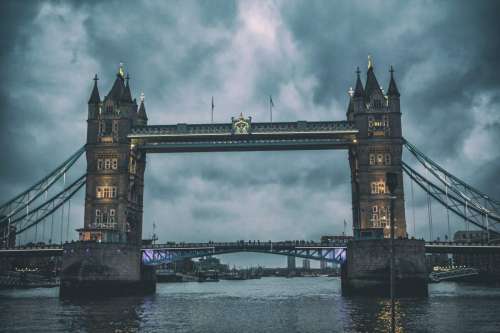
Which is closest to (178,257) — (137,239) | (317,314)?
(137,239)

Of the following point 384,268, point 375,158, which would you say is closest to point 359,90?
point 375,158

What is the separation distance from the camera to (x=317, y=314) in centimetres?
5459

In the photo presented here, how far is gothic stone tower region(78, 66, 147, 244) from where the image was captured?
88.6 meters

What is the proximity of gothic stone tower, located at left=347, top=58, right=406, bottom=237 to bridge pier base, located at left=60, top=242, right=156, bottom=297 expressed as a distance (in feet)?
121

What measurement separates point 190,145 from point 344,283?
114 ft

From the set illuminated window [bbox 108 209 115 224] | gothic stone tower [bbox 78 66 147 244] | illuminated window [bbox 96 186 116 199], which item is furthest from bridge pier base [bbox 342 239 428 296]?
illuminated window [bbox 96 186 116 199]

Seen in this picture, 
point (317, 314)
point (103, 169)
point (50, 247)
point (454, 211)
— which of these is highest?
point (103, 169)

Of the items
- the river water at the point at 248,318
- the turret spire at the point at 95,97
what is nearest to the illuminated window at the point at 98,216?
the turret spire at the point at 95,97

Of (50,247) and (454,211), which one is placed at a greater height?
(454,211)

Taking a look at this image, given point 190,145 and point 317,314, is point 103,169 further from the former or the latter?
point 317,314

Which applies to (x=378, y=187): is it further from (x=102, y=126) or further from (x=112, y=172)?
(x=102, y=126)

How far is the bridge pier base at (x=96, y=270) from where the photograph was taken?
78.3 meters

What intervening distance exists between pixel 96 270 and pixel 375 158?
47.1m

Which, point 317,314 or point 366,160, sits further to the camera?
point 366,160
